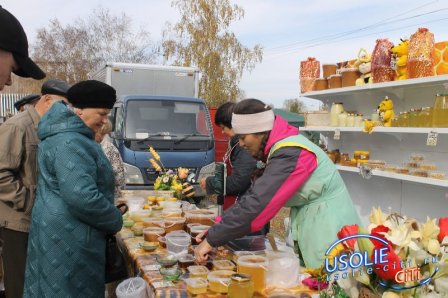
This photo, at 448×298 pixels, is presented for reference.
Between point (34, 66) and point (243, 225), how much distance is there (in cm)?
121

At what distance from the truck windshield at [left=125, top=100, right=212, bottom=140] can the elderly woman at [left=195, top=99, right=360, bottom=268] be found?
18.2 feet

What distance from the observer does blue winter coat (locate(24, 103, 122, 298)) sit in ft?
7.46

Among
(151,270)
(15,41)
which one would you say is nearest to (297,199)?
(151,270)

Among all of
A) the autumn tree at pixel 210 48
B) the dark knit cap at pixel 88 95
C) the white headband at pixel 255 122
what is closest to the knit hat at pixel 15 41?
the dark knit cap at pixel 88 95

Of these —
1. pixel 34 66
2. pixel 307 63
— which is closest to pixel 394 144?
pixel 307 63

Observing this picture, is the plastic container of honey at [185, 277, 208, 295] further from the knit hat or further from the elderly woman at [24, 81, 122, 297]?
the knit hat

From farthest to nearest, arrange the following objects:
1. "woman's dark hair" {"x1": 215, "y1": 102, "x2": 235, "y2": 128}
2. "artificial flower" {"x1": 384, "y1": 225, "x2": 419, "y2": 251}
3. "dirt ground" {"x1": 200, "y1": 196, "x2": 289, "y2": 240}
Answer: "dirt ground" {"x1": 200, "y1": 196, "x2": 289, "y2": 240} < "woman's dark hair" {"x1": 215, "y1": 102, "x2": 235, "y2": 128} < "artificial flower" {"x1": 384, "y1": 225, "x2": 419, "y2": 251}

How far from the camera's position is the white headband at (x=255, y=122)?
2.31 metres

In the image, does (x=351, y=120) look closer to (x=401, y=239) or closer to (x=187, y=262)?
(x=187, y=262)

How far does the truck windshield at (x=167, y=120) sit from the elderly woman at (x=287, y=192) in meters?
5.54

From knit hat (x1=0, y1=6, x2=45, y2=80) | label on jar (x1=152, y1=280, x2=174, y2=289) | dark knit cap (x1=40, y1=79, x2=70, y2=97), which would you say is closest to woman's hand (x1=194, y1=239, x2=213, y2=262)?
label on jar (x1=152, y1=280, x2=174, y2=289)

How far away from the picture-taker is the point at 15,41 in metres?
1.50

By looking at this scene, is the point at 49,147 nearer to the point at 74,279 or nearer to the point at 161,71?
the point at 74,279

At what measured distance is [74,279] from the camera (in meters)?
2.38
